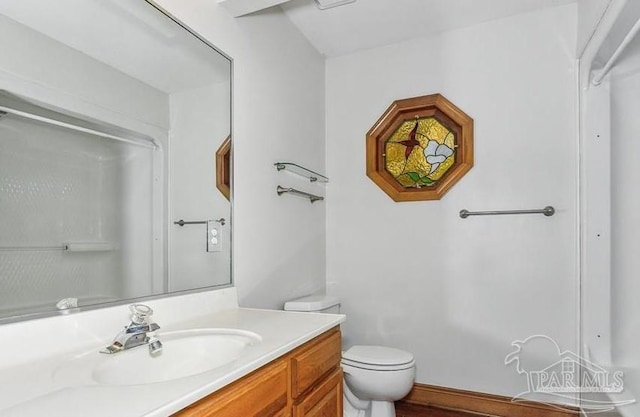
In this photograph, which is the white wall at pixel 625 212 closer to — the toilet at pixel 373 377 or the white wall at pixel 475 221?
the white wall at pixel 475 221

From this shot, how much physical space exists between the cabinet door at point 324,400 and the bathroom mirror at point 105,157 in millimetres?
616

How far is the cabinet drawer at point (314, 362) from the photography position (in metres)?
1.17

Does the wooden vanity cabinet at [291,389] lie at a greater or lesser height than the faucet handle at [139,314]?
lesser

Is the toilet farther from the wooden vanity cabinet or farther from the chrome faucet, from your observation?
the chrome faucet

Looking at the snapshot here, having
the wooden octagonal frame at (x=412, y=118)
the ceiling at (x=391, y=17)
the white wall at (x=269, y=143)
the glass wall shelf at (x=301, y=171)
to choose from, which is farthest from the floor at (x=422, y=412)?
the ceiling at (x=391, y=17)

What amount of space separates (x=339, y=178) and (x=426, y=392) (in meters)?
1.49

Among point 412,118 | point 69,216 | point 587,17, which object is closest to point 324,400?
point 69,216

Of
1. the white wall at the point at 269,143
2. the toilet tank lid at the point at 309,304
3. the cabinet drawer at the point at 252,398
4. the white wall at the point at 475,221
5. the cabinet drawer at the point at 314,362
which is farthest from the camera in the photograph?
the white wall at the point at 475,221

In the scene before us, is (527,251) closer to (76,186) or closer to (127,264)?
(127,264)

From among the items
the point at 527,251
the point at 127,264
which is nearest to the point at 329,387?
the point at 127,264

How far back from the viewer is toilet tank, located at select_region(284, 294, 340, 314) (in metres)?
2.12

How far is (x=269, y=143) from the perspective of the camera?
6.87 feet

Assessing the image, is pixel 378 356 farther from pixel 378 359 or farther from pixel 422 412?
pixel 422 412

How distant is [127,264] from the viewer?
1286mm
